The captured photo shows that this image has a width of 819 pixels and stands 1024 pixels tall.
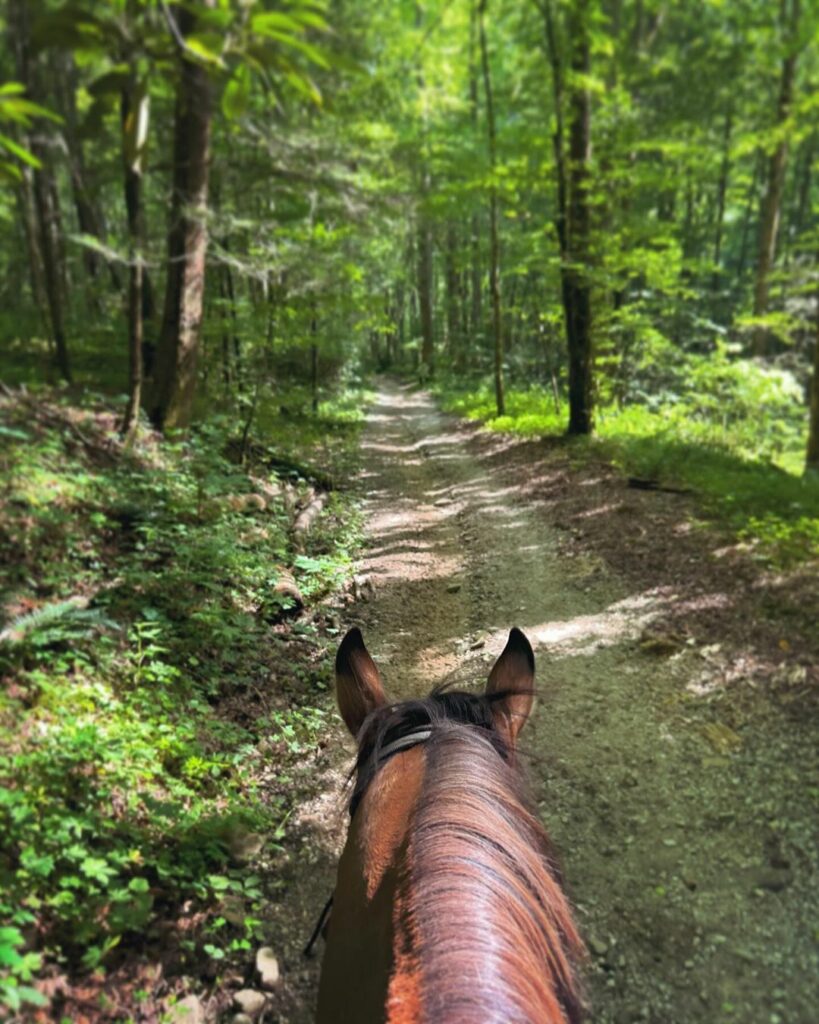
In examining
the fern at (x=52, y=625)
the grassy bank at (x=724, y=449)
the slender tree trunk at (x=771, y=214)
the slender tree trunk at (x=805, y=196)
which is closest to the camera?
the fern at (x=52, y=625)

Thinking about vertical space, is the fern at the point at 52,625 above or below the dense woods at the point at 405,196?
below

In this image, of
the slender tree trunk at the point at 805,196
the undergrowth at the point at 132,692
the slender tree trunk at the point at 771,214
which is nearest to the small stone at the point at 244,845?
the undergrowth at the point at 132,692

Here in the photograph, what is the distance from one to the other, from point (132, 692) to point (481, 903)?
10.3ft

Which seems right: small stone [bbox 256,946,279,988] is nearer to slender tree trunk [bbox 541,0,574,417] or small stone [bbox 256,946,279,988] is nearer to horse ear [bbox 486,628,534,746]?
horse ear [bbox 486,628,534,746]

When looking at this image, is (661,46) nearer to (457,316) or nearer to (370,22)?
(370,22)

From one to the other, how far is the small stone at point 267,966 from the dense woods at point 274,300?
0.12 metres

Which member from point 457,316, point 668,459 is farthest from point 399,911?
point 457,316

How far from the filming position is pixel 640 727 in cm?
389

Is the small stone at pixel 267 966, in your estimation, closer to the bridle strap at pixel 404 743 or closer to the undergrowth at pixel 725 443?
the bridle strap at pixel 404 743

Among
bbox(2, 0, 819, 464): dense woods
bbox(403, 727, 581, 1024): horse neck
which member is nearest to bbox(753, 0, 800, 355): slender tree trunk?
bbox(2, 0, 819, 464): dense woods

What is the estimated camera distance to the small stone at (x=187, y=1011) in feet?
7.02

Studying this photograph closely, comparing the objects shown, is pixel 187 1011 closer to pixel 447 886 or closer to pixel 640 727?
pixel 447 886

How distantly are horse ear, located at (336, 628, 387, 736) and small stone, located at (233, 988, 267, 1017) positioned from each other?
1.47 meters

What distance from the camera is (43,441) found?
596cm
